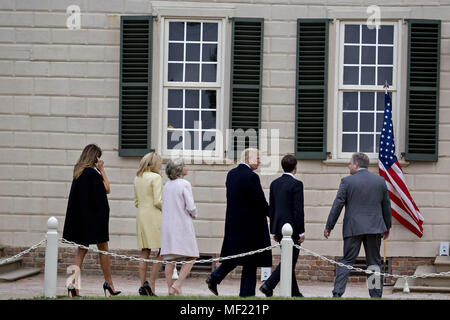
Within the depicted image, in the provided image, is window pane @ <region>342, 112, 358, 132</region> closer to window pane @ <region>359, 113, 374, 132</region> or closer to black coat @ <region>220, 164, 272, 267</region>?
window pane @ <region>359, 113, 374, 132</region>

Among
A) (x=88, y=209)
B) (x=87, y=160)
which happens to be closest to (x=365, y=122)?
(x=87, y=160)

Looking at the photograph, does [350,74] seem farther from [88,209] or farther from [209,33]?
[88,209]

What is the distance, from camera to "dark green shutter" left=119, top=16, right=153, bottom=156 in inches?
640

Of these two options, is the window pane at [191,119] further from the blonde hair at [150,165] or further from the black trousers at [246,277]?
the black trousers at [246,277]

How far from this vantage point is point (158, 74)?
16344 millimetres

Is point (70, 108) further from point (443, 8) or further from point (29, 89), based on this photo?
point (443, 8)

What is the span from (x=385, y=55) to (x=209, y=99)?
265 cm

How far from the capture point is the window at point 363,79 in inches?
643

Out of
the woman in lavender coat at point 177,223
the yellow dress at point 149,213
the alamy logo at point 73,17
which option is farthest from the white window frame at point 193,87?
the woman in lavender coat at point 177,223

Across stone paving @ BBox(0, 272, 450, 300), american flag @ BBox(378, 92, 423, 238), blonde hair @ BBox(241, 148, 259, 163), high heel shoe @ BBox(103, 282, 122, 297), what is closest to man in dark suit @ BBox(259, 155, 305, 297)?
blonde hair @ BBox(241, 148, 259, 163)

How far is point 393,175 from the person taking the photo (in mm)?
15758
